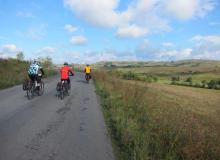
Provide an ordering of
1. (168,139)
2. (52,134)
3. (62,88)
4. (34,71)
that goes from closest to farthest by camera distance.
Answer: (168,139)
(52,134)
(34,71)
(62,88)

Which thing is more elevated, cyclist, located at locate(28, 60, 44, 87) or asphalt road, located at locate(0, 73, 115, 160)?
cyclist, located at locate(28, 60, 44, 87)

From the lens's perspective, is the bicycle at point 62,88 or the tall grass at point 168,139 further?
the bicycle at point 62,88

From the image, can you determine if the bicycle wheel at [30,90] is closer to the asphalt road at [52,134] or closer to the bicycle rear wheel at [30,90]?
the bicycle rear wheel at [30,90]

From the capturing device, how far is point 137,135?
8.77 m

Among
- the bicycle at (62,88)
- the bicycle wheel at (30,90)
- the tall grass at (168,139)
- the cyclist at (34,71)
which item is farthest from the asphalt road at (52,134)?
the cyclist at (34,71)

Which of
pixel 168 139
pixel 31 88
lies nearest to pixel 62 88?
pixel 31 88

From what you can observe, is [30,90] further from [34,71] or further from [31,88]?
[34,71]

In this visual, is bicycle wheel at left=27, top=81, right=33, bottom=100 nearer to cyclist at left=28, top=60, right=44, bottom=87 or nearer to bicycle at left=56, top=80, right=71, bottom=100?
cyclist at left=28, top=60, right=44, bottom=87

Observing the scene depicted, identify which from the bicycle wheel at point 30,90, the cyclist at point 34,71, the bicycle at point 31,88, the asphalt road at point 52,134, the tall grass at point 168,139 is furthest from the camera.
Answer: the cyclist at point 34,71

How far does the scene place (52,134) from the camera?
980 cm

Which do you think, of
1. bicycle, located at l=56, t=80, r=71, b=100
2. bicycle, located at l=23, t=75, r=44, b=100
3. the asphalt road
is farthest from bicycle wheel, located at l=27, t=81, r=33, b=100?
the asphalt road

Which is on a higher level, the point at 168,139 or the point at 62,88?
the point at 168,139

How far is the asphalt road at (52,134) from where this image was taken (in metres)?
7.70

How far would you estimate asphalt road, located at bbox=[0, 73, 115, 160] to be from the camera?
25.2 ft
